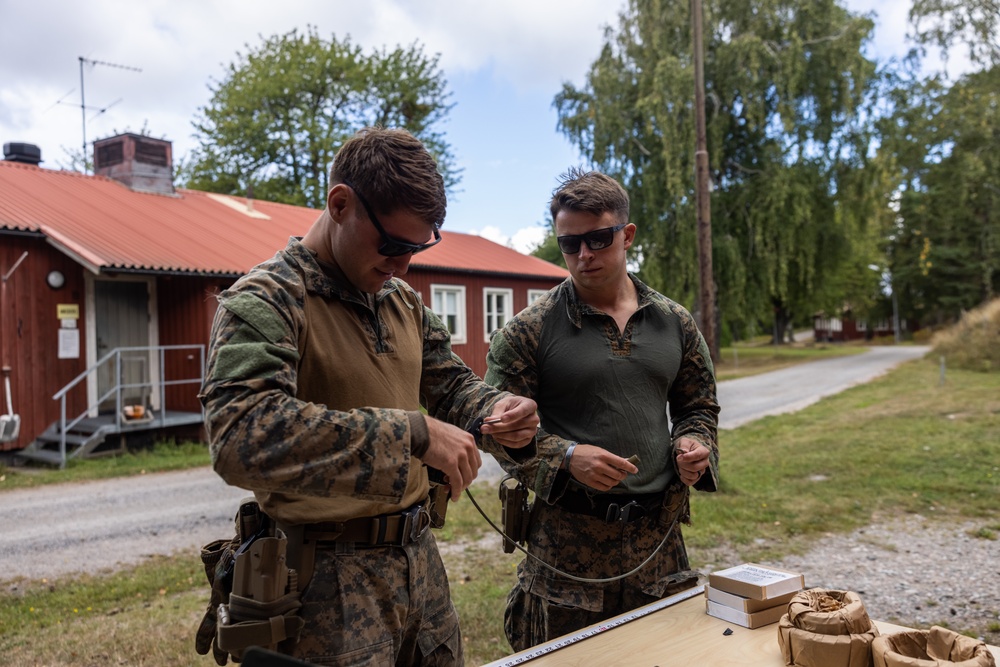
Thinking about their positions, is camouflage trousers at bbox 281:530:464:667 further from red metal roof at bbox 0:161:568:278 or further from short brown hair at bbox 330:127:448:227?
red metal roof at bbox 0:161:568:278

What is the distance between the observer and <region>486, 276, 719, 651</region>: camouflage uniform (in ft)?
8.48

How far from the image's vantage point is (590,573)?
259 cm

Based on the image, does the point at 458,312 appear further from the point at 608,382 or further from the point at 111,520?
the point at 608,382

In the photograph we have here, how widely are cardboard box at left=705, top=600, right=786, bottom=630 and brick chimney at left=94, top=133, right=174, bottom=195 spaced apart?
52.3 ft

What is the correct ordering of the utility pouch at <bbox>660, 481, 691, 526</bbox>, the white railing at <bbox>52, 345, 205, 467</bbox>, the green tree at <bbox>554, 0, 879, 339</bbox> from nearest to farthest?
1. the utility pouch at <bbox>660, 481, 691, 526</bbox>
2. the white railing at <bbox>52, 345, 205, 467</bbox>
3. the green tree at <bbox>554, 0, 879, 339</bbox>

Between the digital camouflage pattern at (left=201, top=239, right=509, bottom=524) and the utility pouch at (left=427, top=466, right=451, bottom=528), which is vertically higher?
the digital camouflage pattern at (left=201, top=239, right=509, bottom=524)

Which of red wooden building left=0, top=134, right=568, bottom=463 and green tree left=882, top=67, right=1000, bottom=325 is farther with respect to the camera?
green tree left=882, top=67, right=1000, bottom=325

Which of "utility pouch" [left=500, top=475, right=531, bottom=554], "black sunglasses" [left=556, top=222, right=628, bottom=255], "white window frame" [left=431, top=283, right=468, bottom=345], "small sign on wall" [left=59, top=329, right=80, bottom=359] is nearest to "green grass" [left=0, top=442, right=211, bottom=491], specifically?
"small sign on wall" [left=59, top=329, right=80, bottom=359]

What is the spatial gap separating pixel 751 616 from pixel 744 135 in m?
23.1

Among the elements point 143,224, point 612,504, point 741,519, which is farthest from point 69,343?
point 612,504

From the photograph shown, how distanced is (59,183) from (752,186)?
56.8 ft

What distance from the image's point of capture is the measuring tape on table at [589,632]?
195cm

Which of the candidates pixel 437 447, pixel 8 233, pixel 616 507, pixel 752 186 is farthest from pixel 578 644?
pixel 752 186

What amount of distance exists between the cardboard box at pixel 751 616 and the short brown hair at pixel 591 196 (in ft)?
4.25
